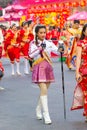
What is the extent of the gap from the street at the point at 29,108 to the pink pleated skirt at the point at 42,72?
0.62m

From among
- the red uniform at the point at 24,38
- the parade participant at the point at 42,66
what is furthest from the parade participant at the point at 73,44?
the parade participant at the point at 42,66

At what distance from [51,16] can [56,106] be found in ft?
83.9

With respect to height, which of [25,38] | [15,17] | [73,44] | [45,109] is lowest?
[15,17]

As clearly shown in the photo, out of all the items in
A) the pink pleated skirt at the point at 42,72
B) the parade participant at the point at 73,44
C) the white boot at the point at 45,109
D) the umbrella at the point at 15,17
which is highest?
the pink pleated skirt at the point at 42,72

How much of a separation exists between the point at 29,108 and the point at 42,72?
1.50 meters

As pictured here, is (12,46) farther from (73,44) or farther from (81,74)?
(81,74)

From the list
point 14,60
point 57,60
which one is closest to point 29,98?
point 14,60

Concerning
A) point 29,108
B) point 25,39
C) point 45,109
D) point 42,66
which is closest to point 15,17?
point 25,39

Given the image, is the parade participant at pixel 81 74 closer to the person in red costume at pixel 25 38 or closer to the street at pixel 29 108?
the street at pixel 29 108

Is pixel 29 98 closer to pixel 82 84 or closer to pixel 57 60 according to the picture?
pixel 82 84

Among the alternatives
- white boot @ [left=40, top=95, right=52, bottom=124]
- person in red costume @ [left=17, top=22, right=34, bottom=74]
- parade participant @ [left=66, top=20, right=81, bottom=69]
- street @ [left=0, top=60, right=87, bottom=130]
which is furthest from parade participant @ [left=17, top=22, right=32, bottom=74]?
white boot @ [left=40, top=95, right=52, bottom=124]

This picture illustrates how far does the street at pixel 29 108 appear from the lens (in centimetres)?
687

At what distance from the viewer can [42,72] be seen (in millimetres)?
6914

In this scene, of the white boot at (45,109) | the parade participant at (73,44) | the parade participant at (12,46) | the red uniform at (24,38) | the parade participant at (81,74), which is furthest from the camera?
the parade participant at (73,44)
